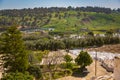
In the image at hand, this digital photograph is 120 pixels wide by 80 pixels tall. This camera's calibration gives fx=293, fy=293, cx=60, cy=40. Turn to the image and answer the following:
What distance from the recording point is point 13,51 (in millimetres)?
28719

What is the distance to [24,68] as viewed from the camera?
29469mm

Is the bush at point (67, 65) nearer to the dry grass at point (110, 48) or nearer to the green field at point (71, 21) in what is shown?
the dry grass at point (110, 48)

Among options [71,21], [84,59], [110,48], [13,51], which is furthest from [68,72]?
[71,21]

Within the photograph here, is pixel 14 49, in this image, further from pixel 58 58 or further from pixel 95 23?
pixel 95 23

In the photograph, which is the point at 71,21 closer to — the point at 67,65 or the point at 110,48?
the point at 110,48

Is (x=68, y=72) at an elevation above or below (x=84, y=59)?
below

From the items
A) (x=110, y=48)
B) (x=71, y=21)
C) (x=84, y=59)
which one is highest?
(x=71, y=21)

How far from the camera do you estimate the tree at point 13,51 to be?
1131 inches

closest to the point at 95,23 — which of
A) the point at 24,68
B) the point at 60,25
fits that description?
the point at 60,25

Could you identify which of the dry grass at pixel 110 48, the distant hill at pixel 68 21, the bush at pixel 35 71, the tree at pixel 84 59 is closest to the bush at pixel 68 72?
the tree at pixel 84 59

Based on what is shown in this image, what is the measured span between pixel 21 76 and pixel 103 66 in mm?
17040

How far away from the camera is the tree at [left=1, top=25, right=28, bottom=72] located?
94.2 ft

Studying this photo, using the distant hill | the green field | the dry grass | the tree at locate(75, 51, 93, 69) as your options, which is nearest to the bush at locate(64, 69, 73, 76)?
the tree at locate(75, 51, 93, 69)

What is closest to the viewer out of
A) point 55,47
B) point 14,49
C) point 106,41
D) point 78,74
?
point 14,49
